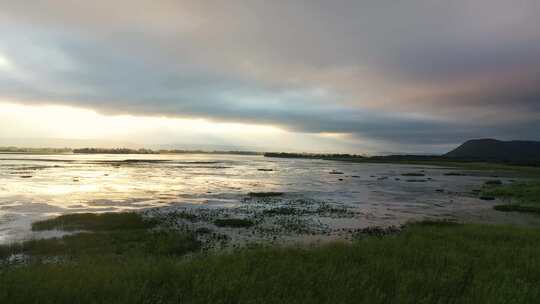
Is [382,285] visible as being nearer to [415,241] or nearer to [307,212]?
[415,241]

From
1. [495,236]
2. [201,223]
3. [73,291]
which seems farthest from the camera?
[201,223]

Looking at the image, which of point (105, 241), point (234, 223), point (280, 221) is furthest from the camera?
point (280, 221)

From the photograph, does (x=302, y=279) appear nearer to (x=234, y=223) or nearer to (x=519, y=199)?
(x=234, y=223)

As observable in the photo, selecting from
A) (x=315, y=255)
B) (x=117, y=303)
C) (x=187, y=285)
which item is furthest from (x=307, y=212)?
(x=117, y=303)

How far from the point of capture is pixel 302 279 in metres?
10.2

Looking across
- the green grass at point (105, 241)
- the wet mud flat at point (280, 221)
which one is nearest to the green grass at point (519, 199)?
the wet mud flat at point (280, 221)

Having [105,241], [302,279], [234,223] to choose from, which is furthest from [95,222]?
[302,279]

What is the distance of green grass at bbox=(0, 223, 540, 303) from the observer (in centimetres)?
857

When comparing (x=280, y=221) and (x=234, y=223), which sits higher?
(x=234, y=223)

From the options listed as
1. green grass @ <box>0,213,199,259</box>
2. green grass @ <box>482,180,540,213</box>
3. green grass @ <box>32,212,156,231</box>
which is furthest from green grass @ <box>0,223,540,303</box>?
green grass @ <box>482,180,540,213</box>

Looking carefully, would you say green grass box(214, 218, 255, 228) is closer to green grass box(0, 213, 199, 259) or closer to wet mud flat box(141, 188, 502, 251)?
wet mud flat box(141, 188, 502, 251)

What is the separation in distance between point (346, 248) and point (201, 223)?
1274 centimetres

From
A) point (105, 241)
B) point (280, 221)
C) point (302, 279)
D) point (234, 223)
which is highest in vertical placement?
point (302, 279)

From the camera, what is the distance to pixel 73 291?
333 inches
